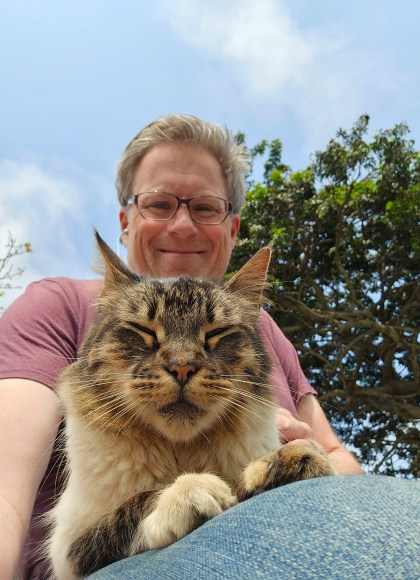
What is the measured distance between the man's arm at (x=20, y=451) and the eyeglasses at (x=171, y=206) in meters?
1.65

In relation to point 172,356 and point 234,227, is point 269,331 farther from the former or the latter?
point 172,356

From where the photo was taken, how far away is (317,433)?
3.33 meters

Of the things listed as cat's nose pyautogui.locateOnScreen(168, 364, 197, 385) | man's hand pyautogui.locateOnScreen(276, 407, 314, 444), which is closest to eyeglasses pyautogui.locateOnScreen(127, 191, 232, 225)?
man's hand pyautogui.locateOnScreen(276, 407, 314, 444)

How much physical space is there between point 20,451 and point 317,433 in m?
1.99

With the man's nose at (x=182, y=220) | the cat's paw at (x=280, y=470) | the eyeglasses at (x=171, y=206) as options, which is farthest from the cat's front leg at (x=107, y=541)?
the eyeglasses at (x=171, y=206)

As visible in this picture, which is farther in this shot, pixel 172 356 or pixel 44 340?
pixel 44 340

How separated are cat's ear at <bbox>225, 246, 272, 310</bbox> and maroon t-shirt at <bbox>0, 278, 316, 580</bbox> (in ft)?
1.33

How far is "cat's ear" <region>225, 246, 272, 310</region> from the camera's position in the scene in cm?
273

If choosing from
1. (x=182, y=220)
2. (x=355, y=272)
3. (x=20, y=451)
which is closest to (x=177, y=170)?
(x=182, y=220)

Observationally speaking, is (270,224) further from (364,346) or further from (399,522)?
(399,522)

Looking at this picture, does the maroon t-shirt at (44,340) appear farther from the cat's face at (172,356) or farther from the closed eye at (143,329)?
the closed eye at (143,329)

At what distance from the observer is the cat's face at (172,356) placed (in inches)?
77.0

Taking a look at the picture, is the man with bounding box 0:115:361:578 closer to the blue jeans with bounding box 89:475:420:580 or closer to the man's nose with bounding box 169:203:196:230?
the man's nose with bounding box 169:203:196:230

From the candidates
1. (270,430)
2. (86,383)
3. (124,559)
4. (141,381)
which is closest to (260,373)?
(270,430)
